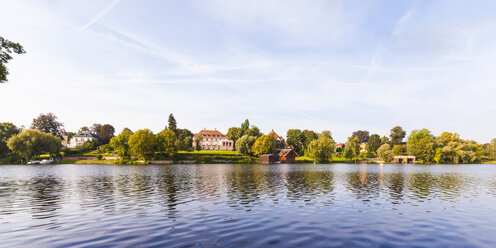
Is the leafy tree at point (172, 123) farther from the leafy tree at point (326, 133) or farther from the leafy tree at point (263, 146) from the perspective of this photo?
the leafy tree at point (326, 133)

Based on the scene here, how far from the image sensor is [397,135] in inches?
7288

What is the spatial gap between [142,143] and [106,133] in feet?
340

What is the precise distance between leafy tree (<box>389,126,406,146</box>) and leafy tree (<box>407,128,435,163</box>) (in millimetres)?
45414

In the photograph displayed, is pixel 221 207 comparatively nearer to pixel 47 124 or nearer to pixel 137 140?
pixel 137 140

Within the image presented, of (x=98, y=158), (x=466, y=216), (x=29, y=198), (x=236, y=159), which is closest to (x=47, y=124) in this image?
(x=98, y=158)

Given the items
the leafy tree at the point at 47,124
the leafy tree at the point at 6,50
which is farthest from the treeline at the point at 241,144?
the leafy tree at the point at 6,50

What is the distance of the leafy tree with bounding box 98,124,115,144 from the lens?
179125 mm

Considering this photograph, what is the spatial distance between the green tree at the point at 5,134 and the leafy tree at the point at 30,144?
32.6 feet

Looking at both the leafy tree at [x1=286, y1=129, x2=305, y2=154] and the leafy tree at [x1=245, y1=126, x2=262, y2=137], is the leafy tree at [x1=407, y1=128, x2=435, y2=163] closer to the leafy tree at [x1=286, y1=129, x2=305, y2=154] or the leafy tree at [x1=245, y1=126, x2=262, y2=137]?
the leafy tree at [x1=286, y1=129, x2=305, y2=154]

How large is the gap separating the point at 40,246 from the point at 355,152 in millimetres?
153190

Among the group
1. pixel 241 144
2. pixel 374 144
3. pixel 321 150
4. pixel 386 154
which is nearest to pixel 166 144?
pixel 241 144

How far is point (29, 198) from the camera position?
24.1 metres

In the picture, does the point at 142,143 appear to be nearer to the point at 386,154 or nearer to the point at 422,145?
the point at 386,154

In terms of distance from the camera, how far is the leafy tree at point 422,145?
428 ft
